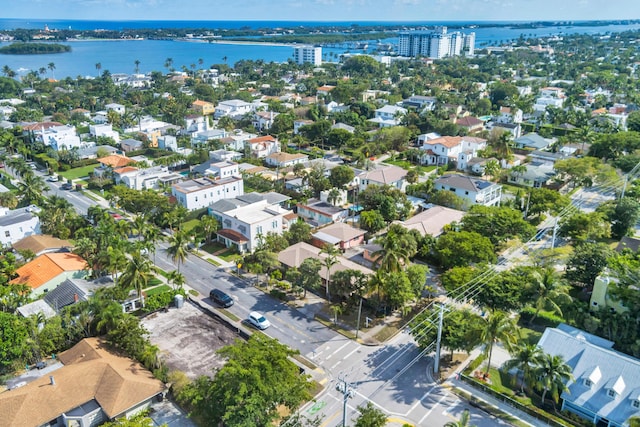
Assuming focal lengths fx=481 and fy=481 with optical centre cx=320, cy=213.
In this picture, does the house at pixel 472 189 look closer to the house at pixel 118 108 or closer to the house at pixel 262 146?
the house at pixel 262 146

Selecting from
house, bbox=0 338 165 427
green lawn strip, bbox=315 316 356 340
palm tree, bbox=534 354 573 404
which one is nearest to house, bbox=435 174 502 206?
green lawn strip, bbox=315 316 356 340

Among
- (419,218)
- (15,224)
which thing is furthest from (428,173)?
(15,224)

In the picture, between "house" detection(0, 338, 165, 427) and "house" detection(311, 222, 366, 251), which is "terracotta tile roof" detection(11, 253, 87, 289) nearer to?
"house" detection(0, 338, 165, 427)

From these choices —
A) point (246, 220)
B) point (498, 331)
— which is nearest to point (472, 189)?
point (246, 220)

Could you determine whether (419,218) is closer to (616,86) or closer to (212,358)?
(212,358)

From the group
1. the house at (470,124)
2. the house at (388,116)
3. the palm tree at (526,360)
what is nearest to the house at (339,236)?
the palm tree at (526,360)

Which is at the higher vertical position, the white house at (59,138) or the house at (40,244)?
the white house at (59,138)
